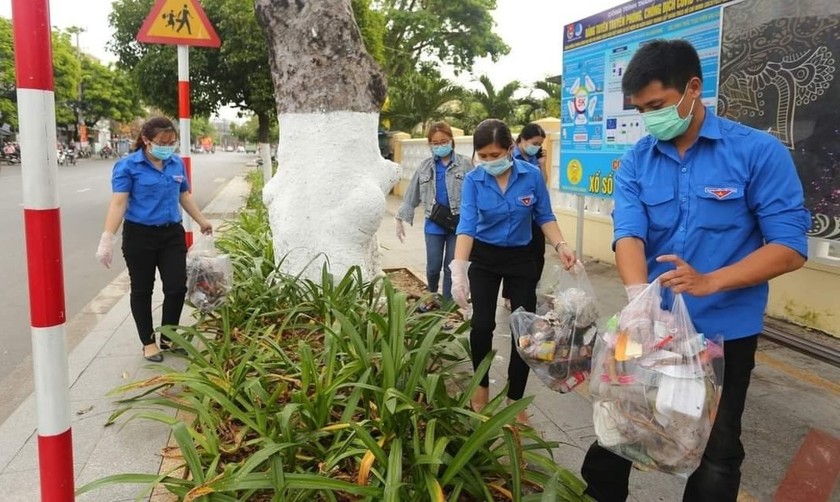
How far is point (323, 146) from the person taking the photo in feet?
15.5

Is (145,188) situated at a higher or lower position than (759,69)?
lower

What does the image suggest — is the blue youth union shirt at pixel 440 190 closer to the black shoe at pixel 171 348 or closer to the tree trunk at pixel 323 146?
the tree trunk at pixel 323 146

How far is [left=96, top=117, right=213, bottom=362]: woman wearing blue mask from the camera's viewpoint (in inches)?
160

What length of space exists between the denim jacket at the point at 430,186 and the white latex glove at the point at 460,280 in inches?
71.7

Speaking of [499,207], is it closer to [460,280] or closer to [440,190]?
[460,280]

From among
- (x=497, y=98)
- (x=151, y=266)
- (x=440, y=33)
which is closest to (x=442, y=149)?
(x=151, y=266)

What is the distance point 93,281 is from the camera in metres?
7.08

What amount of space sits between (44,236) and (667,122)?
1871mm

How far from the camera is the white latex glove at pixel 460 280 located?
3.20m

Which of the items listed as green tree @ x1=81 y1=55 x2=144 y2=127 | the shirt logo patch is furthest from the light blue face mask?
green tree @ x1=81 y1=55 x2=144 y2=127

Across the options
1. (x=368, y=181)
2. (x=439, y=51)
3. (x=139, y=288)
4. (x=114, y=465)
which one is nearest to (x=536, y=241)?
(x=368, y=181)

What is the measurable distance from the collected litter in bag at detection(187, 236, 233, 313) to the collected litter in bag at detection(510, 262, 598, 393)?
230 centimetres

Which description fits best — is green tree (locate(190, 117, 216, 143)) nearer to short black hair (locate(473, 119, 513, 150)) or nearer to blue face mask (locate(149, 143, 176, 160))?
blue face mask (locate(149, 143, 176, 160))

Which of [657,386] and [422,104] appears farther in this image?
[422,104]
